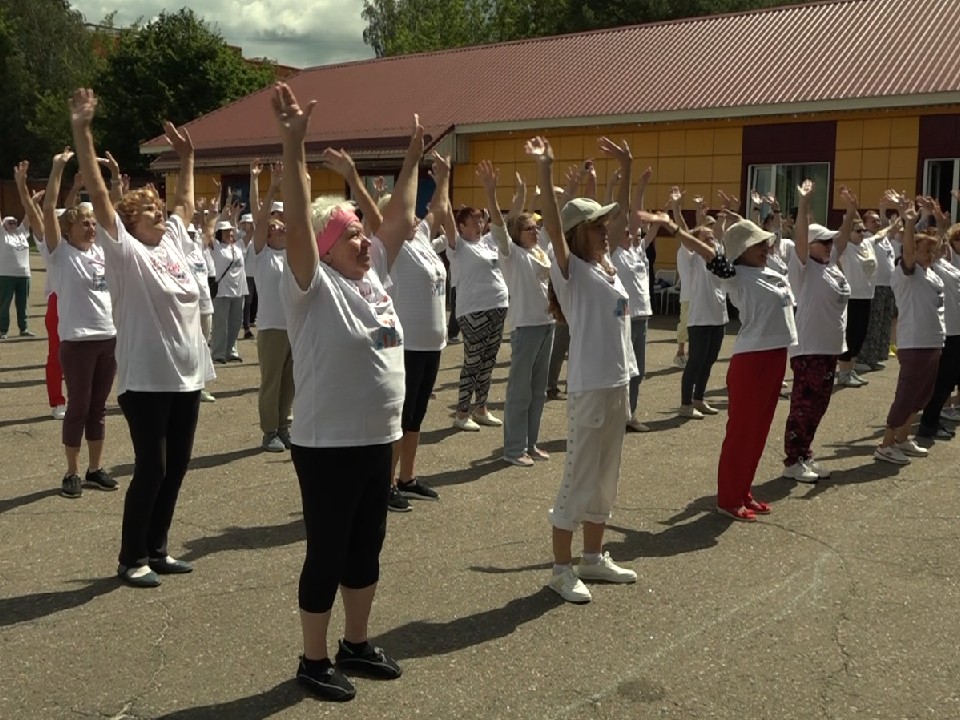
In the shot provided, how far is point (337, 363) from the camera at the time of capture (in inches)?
166

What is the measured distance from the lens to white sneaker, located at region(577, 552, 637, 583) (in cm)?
568

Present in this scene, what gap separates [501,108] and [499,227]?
54.6ft

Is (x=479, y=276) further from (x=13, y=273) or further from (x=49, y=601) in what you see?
(x=13, y=273)

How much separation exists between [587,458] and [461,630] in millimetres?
1082

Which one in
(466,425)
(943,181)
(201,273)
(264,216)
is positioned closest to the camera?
(264,216)

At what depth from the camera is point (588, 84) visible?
24078mm

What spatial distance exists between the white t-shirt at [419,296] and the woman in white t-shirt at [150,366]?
6.01 feet

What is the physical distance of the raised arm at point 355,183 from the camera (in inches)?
198

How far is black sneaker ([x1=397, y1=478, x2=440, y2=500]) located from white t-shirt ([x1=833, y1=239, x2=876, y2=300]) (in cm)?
772

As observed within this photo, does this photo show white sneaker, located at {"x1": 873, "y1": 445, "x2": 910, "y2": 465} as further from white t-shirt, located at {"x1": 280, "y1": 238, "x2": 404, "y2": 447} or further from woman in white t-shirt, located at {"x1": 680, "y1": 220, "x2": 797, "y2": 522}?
white t-shirt, located at {"x1": 280, "y1": 238, "x2": 404, "y2": 447}

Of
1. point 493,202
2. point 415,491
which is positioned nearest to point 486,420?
point 415,491

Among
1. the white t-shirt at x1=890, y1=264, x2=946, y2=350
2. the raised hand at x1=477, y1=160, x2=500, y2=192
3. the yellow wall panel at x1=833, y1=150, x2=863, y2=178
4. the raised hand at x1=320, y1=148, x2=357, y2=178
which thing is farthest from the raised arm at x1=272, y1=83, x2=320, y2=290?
the yellow wall panel at x1=833, y1=150, x2=863, y2=178

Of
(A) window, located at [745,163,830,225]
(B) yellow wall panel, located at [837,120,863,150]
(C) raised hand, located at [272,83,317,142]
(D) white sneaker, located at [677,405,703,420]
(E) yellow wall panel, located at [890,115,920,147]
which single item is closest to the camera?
(C) raised hand, located at [272,83,317,142]

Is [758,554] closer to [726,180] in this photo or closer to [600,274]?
[600,274]
